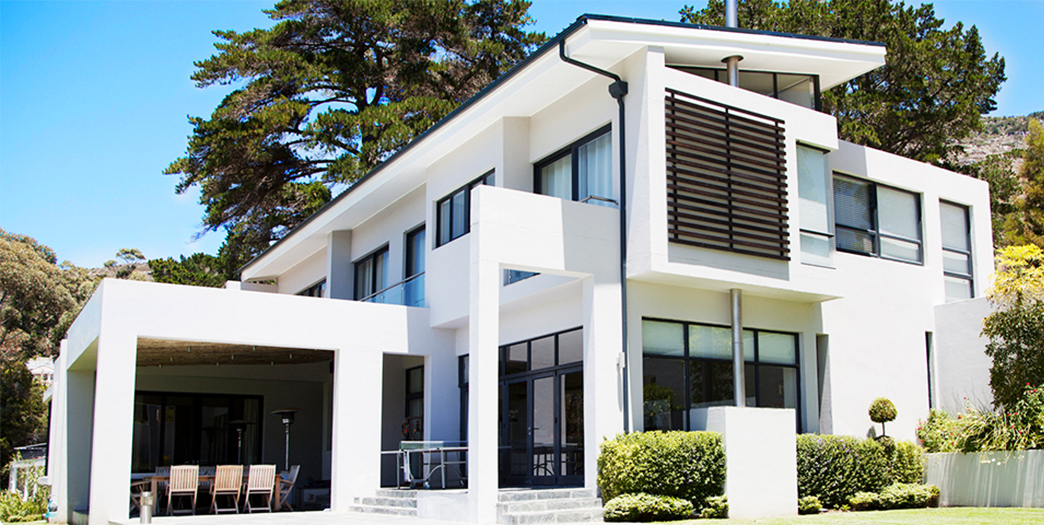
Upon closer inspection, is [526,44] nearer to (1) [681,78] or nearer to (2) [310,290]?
(2) [310,290]

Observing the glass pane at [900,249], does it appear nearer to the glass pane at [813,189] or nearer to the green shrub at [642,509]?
the glass pane at [813,189]

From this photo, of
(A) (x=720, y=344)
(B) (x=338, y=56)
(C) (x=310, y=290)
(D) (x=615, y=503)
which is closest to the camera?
(D) (x=615, y=503)

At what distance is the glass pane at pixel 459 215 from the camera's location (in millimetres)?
16781

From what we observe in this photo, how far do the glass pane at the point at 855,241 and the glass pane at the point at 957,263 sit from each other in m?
2.21

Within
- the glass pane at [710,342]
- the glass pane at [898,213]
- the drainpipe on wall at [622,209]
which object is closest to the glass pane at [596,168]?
the drainpipe on wall at [622,209]

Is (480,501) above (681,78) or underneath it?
underneath

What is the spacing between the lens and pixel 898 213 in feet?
54.3

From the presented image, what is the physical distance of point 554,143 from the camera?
1490cm

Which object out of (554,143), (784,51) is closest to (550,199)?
(554,143)

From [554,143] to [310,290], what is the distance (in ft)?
42.6

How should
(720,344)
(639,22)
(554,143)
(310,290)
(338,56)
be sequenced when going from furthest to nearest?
(338,56) → (310,290) → (554,143) → (720,344) → (639,22)

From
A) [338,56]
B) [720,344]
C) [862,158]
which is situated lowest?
[720,344]

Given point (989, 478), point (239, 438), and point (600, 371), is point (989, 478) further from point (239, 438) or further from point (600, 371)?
point (239, 438)

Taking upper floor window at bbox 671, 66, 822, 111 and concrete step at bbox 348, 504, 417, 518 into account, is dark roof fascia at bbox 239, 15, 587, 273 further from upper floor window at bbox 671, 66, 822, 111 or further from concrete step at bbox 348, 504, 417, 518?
concrete step at bbox 348, 504, 417, 518
